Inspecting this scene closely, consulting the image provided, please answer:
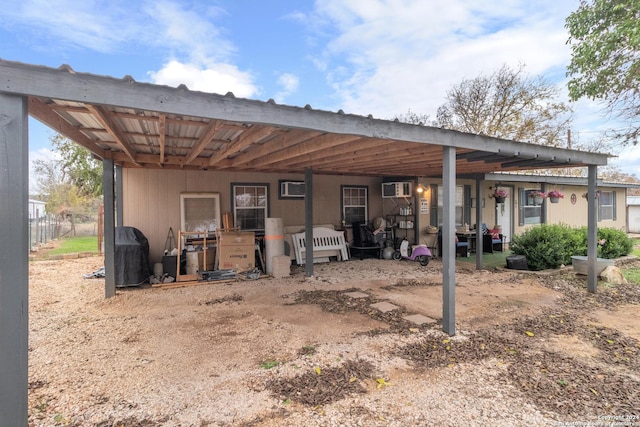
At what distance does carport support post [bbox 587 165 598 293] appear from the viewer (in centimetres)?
554

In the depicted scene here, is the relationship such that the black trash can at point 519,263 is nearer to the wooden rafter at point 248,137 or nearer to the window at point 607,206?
the wooden rafter at point 248,137

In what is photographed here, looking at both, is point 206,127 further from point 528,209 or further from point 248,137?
point 528,209

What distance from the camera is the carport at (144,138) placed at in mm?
1838

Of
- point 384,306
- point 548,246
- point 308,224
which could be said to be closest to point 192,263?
point 308,224

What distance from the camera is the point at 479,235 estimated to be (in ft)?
24.4

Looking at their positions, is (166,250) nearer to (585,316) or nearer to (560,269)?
(585,316)

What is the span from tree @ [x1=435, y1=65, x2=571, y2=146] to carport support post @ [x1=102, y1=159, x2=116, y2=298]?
17.5 meters

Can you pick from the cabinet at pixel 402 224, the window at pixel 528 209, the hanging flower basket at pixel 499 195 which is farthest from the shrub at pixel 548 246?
the window at pixel 528 209

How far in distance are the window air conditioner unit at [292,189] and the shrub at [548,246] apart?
5312 mm

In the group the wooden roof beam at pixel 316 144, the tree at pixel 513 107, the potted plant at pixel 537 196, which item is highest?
the tree at pixel 513 107

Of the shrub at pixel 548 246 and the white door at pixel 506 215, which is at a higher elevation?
the white door at pixel 506 215

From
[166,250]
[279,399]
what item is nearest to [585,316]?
[279,399]

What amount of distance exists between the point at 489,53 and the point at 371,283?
15.7 meters

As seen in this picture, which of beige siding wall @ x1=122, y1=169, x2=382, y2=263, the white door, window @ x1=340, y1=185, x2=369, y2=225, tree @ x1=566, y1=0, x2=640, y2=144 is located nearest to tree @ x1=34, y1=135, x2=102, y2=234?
beige siding wall @ x1=122, y1=169, x2=382, y2=263
